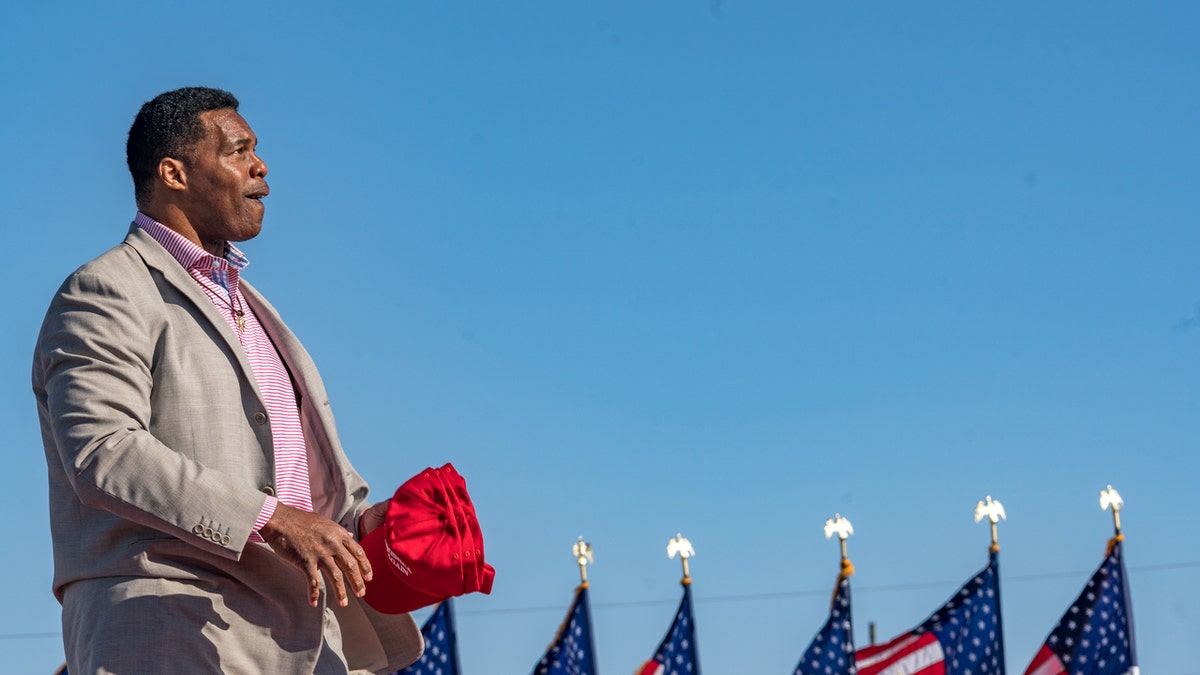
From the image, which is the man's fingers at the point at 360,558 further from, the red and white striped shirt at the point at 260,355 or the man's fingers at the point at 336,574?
the red and white striped shirt at the point at 260,355

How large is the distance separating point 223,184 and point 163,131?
0.59ft

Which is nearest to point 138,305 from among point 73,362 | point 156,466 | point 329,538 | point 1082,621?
point 73,362

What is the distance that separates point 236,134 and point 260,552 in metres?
1.00

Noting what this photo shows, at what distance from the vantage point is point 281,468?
340 cm

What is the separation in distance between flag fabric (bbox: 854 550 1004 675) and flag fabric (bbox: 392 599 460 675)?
3.94 m

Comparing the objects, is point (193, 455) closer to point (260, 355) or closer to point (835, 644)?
point (260, 355)

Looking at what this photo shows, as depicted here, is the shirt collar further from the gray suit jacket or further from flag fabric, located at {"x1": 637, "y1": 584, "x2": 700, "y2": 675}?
flag fabric, located at {"x1": 637, "y1": 584, "x2": 700, "y2": 675}

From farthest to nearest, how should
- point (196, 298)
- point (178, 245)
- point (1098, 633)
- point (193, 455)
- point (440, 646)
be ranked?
point (440, 646) → point (1098, 633) → point (178, 245) → point (196, 298) → point (193, 455)

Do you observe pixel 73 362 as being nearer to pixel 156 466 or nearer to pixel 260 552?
pixel 156 466

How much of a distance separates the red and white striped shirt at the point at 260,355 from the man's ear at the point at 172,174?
9 centimetres

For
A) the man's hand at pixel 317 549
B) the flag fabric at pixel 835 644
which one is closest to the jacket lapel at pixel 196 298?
the man's hand at pixel 317 549

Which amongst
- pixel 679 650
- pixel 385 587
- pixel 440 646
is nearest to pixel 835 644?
pixel 679 650

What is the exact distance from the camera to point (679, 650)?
50.8ft

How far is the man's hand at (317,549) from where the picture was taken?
9.86ft
